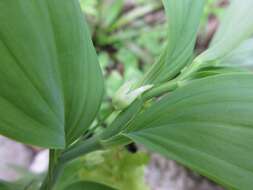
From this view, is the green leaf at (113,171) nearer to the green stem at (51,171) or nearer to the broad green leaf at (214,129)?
the green stem at (51,171)

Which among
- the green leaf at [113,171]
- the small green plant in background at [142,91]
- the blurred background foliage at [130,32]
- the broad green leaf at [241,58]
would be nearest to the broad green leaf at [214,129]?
the small green plant in background at [142,91]

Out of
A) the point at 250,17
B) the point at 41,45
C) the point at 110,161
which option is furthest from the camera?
the point at 110,161

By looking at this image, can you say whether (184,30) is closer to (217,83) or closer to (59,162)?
(217,83)

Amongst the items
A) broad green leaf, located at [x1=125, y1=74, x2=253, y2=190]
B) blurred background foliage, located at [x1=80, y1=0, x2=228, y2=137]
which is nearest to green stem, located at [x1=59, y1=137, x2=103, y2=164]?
broad green leaf, located at [x1=125, y1=74, x2=253, y2=190]

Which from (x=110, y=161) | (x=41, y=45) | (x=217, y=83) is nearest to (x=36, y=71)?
(x=41, y=45)

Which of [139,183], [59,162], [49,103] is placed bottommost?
[139,183]

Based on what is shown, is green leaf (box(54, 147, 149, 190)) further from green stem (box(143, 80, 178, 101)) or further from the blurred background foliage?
the blurred background foliage

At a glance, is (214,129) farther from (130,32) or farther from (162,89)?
(130,32)
